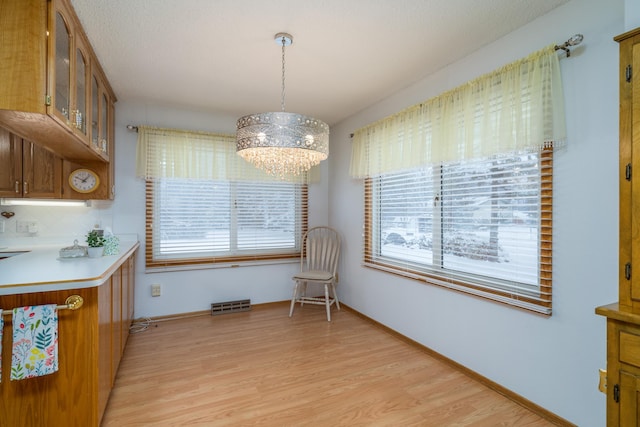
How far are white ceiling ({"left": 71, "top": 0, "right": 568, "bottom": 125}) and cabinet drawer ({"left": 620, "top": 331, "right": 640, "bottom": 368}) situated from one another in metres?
1.82

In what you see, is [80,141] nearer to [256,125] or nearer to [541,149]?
[256,125]

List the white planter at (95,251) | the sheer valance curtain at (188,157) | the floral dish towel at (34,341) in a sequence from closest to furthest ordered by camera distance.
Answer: the floral dish towel at (34,341) < the white planter at (95,251) < the sheer valance curtain at (188,157)

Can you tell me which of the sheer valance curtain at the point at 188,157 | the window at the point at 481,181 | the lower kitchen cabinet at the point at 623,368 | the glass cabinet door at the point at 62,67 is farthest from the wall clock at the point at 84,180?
the lower kitchen cabinet at the point at 623,368

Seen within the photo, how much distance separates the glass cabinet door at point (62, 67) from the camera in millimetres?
1709

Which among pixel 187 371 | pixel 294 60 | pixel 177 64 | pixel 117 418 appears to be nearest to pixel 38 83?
pixel 177 64

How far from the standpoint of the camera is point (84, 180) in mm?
3045

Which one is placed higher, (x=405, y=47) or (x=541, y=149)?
(x=405, y=47)

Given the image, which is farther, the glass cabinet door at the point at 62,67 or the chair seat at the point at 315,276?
the chair seat at the point at 315,276

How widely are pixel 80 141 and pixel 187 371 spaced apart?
1.88 meters

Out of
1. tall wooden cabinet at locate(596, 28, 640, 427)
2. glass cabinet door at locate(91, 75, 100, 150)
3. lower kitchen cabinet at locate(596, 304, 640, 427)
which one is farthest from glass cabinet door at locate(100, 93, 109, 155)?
lower kitchen cabinet at locate(596, 304, 640, 427)

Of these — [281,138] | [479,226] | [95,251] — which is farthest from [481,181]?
[95,251]

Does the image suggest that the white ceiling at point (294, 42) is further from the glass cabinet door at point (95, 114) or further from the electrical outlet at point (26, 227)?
the electrical outlet at point (26, 227)

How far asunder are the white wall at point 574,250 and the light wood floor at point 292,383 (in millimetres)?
231

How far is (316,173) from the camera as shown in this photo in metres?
4.43
